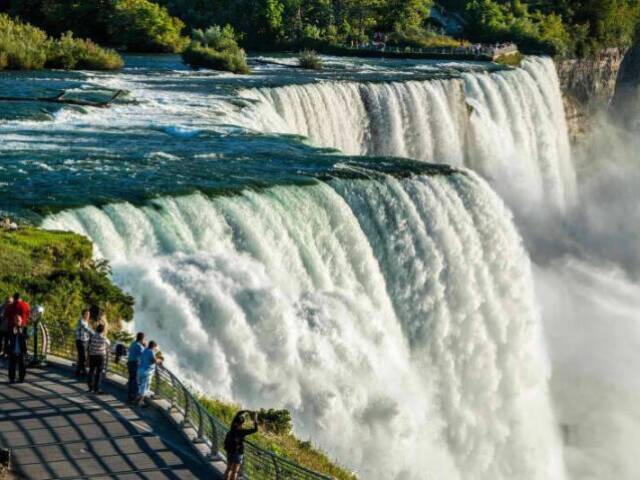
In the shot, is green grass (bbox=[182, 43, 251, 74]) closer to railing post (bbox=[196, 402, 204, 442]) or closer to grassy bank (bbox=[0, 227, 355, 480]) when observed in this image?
grassy bank (bbox=[0, 227, 355, 480])

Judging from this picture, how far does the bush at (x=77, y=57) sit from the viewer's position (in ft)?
181

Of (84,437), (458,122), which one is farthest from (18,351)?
(458,122)

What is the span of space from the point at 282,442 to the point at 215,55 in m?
40.9

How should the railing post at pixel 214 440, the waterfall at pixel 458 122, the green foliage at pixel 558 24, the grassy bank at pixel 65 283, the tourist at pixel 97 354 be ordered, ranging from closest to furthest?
the railing post at pixel 214 440 → the tourist at pixel 97 354 → the grassy bank at pixel 65 283 → the waterfall at pixel 458 122 → the green foliage at pixel 558 24

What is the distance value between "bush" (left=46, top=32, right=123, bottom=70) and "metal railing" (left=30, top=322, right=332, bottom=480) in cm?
3625

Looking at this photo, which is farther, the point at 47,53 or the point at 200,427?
the point at 47,53

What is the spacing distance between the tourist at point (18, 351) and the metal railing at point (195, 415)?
3.20 ft

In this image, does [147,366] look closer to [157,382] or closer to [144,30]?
[157,382]

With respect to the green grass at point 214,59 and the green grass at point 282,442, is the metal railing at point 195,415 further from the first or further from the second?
the green grass at point 214,59

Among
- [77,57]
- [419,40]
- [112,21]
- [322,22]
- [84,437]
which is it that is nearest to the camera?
[84,437]

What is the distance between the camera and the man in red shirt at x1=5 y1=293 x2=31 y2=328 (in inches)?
746

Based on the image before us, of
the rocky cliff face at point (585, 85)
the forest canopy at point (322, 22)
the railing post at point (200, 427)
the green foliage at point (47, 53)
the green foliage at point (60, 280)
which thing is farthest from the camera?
the rocky cliff face at point (585, 85)

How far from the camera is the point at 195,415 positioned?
59.1ft

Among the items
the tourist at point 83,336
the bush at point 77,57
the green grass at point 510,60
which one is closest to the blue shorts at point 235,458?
the tourist at point 83,336
